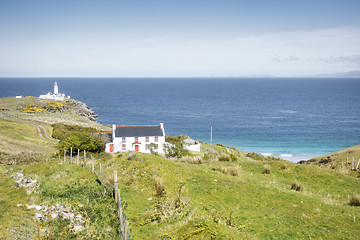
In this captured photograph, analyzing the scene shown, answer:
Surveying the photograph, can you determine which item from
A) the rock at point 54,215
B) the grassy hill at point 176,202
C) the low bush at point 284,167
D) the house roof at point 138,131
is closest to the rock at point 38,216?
the grassy hill at point 176,202

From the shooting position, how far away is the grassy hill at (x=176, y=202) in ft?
36.3

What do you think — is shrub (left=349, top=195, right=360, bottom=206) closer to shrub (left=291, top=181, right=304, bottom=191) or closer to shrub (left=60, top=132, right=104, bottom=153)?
shrub (left=291, top=181, right=304, bottom=191)

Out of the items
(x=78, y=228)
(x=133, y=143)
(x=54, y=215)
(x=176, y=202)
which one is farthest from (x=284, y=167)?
(x=133, y=143)

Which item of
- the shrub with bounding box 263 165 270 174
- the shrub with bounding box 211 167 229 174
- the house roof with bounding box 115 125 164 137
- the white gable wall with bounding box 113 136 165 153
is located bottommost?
the white gable wall with bounding box 113 136 165 153

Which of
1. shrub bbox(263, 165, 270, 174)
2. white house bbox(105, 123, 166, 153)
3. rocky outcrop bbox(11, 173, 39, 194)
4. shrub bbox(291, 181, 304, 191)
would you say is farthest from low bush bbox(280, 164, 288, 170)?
white house bbox(105, 123, 166, 153)

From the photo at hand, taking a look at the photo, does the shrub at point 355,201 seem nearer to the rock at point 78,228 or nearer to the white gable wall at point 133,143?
the rock at point 78,228

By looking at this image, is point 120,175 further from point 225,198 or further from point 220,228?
→ point 220,228

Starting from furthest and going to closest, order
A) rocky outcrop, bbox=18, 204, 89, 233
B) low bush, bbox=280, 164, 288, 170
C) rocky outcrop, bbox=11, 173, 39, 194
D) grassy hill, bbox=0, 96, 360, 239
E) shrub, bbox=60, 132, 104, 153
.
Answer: shrub, bbox=60, 132, 104, 153 → low bush, bbox=280, 164, 288, 170 → rocky outcrop, bbox=11, 173, 39, 194 → rocky outcrop, bbox=18, 204, 89, 233 → grassy hill, bbox=0, 96, 360, 239

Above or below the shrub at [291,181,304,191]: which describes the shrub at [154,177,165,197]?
above

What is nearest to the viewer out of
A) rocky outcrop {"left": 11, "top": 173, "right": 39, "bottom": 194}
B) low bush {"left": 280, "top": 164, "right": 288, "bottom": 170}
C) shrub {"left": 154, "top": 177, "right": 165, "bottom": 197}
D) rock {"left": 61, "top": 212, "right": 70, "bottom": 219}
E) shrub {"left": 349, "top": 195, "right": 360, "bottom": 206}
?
rock {"left": 61, "top": 212, "right": 70, "bottom": 219}

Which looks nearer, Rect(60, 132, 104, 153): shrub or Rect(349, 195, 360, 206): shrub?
Rect(349, 195, 360, 206): shrub

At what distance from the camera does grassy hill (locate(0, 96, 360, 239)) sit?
11.1m

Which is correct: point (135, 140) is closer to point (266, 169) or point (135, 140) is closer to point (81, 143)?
point (81, 143)

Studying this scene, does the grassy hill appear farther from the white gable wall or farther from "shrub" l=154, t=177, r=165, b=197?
the white gable wall
